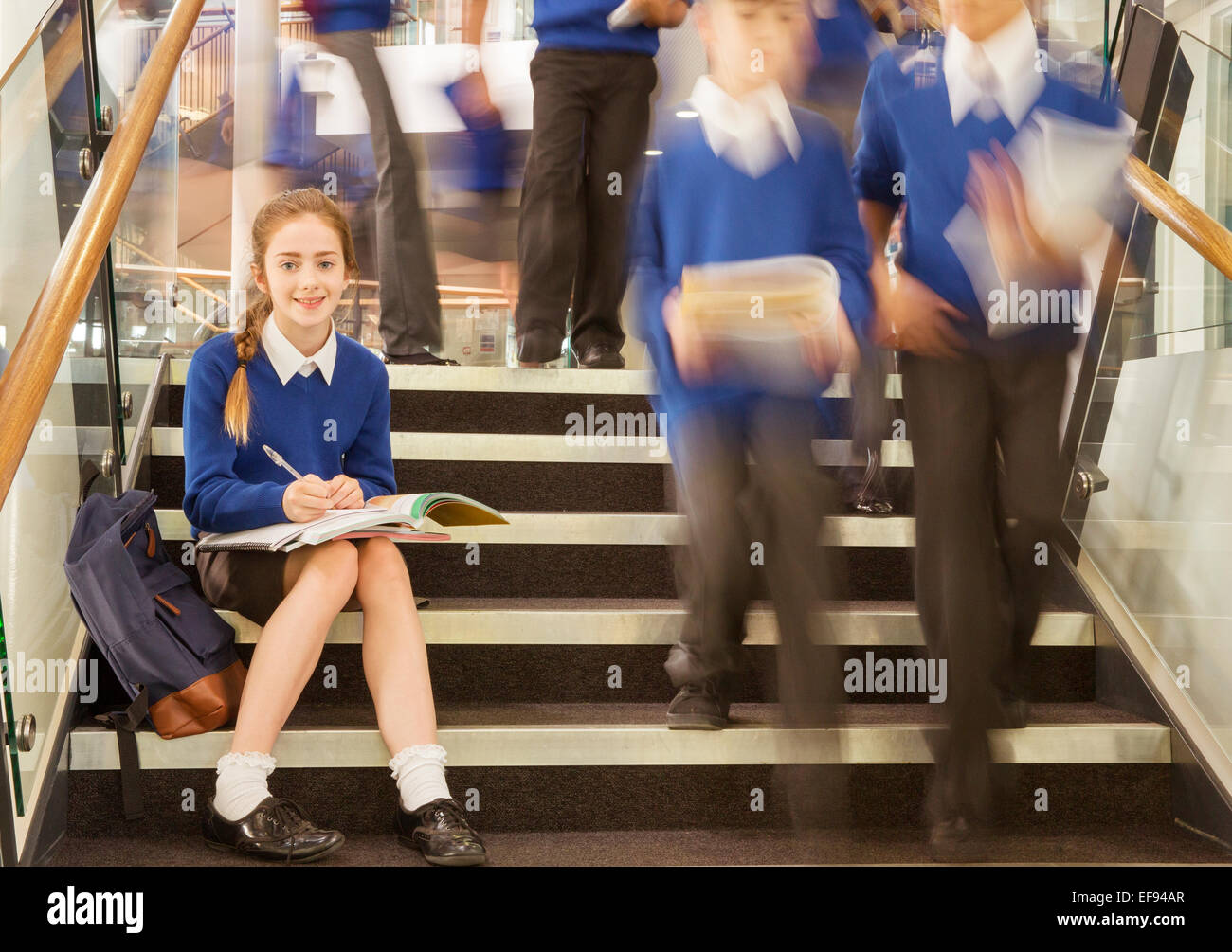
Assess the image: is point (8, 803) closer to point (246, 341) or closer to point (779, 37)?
point (246, 341)

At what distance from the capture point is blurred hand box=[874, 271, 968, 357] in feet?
5.18

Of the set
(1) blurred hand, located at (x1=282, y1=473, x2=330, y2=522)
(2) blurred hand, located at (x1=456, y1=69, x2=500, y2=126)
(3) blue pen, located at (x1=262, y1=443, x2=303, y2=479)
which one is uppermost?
(2) blurred hand, located at (x1=456, y1=69, x2=500, y2=126)

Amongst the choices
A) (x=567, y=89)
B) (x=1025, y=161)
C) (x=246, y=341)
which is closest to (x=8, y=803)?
(x=246, y=341)

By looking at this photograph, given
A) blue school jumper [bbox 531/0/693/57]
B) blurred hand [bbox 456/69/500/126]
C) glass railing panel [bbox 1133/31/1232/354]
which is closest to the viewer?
glass railing panel [bbox 1133/31/1232/354]

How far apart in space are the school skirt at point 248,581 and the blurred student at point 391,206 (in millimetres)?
1185

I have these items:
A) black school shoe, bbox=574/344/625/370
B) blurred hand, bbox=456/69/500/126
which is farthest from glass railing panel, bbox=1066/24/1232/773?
blurred hand, bbox=456/69/500/126

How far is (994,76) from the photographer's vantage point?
1.58 m

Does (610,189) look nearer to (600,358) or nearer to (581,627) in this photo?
(600,358)

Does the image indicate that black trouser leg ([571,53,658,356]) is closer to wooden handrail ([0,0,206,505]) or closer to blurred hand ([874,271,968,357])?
wooden handrail ([0,0,206,505])

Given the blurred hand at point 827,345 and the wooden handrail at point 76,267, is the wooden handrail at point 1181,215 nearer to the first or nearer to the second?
the blurred hand at point 827,345

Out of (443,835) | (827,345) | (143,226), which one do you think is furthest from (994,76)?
(143,226)

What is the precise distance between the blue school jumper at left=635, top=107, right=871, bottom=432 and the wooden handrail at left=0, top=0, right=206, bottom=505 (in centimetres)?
91

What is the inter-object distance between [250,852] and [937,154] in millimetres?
1483

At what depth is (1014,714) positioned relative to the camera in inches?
73.1
